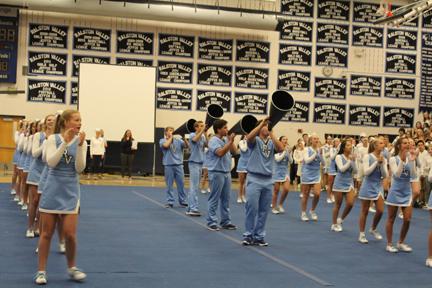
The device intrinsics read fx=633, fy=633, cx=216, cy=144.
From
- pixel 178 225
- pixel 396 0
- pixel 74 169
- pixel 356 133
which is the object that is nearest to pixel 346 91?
pixel 356 133

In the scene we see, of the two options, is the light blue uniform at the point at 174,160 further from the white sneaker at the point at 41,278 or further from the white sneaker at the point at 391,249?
the white sneaker at the point at 41,278

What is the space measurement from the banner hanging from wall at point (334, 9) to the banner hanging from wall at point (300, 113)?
3.85 m

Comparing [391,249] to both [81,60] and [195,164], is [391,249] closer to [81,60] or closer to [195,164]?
[195,164]

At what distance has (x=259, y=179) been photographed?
9344mm

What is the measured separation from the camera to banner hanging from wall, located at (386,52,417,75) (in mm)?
27594

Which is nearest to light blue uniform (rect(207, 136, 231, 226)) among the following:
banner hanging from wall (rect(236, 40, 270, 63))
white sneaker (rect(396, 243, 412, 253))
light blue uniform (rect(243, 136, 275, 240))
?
light blue uniform (rect(243, 136, 275, 240))

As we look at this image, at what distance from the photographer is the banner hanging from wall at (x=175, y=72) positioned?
2562 centimetres

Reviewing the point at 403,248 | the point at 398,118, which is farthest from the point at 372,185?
the point at 398,118

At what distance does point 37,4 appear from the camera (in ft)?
75.8

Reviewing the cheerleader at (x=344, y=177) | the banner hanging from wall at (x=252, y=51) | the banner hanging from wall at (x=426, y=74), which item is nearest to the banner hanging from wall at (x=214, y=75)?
the banner hanging from wall at (x=252, y=51)

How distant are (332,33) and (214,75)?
5515mm

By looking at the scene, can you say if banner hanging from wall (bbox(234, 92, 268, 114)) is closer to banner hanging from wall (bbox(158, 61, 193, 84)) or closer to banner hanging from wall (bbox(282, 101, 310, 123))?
banner hanging from wall (bbox(282, 101, 310, 123))

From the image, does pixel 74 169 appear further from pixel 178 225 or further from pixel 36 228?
pixel 178 225

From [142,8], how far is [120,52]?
7.65 feet
